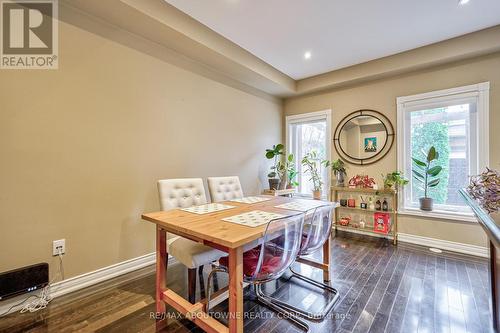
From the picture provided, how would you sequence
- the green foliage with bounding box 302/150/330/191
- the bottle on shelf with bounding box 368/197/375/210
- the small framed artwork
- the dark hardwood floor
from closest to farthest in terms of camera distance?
the dark hardwood floor
the bottle on shelf with bounding box 368/197/375/210
the small framed artwork
the green foliage with bounding box 302/150/330/191

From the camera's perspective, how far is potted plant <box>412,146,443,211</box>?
3.06 meters

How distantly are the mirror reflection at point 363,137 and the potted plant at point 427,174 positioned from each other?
0.57 metres

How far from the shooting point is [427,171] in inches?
123

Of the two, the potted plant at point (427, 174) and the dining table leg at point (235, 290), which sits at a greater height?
the potted plant at point (427, 174)

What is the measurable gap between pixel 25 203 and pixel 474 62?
514 cm

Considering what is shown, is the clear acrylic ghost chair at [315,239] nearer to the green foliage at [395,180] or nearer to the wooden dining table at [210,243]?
the wooden dining table at [210,243]

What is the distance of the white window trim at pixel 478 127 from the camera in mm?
2799

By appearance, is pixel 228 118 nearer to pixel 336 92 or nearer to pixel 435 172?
pixel 336 92

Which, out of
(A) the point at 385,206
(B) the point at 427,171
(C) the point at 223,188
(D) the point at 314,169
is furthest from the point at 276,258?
(D) the point at 314,169

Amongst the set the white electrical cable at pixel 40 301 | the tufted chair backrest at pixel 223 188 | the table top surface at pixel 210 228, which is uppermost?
the tufted chair backrest at pixel 223 188

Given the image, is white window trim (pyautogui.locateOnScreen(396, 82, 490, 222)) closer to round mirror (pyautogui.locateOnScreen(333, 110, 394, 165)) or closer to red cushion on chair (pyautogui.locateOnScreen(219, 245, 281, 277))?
round mirror (pyautogui.locateOnScreen(333, 110, 394, 165))

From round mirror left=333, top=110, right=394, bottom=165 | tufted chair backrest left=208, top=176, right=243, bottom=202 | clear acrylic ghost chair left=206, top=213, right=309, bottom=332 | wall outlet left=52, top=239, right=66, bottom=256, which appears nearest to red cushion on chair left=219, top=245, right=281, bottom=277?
clear acrylic ghost chair left=206, top=213, right=309, bottom=332
